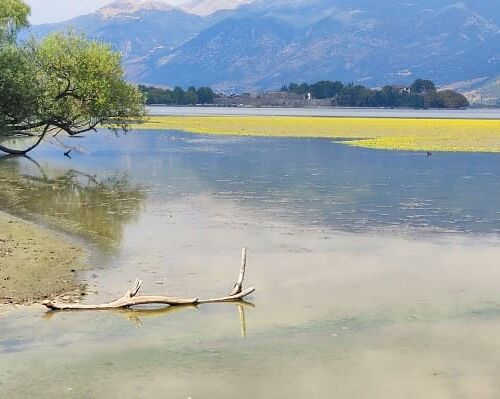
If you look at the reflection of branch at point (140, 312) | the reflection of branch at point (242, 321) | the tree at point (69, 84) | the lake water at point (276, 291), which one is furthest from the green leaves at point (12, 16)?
the reflection of branch at point (242, 321)

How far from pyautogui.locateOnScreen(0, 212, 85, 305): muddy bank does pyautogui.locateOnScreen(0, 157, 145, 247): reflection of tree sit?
162 cm

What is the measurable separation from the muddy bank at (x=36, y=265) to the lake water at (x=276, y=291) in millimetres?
574

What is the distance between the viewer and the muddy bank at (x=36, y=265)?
16.9 meters

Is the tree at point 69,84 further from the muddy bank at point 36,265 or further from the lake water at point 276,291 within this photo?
the muddy bank at point 36,265

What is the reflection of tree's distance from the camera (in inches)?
1055

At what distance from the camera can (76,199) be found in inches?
1335

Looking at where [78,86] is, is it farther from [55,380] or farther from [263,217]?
[55,380]

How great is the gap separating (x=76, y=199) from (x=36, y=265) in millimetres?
14843

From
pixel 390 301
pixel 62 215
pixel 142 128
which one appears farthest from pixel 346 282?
pixel 142 128

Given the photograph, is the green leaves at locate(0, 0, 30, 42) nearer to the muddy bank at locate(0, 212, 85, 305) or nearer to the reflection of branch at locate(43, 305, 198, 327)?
the muddy bank at locate(0, 212, 85, 305)

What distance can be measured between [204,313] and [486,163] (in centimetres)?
3902

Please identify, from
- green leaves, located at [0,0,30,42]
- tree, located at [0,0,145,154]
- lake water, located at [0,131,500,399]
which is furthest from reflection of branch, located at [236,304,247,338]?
green leaves, located at [0,0,30,42]

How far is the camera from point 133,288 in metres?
16.6

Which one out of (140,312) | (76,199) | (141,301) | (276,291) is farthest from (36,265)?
(76,199)
